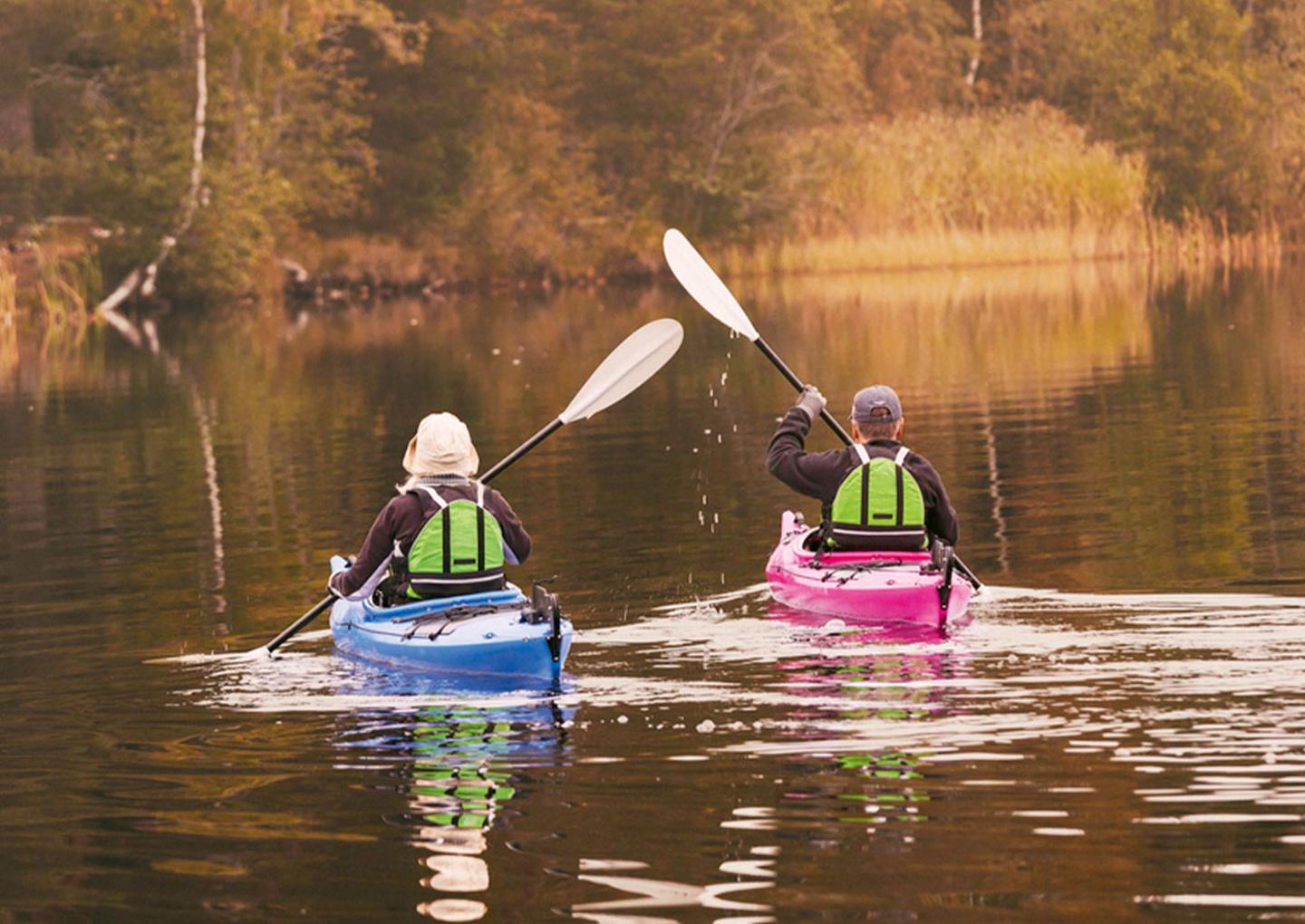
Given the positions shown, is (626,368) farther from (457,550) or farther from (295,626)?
(457,550)

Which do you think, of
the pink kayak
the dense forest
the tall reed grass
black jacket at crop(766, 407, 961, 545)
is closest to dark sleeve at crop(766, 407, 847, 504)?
black jacket at crop(766, 407, 961, 545)

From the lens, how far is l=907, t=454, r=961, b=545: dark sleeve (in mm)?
10438

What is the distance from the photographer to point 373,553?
9758 mm

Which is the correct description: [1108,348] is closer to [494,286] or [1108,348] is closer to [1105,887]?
[1105,887]

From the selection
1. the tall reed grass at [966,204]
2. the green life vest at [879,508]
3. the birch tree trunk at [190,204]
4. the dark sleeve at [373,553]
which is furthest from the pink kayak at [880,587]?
the tall reed grass at [966,204]

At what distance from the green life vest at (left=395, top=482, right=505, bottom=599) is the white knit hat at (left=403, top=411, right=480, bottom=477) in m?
0.08

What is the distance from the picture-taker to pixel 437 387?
1008 inches

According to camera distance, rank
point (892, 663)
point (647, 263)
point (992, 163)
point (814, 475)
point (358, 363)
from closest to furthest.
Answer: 1. point (892, 663)
2. point (814, 475)
3. point (358, 363)
4. point (992, 163)
5. point (647, 263)

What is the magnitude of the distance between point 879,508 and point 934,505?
282 millimetres

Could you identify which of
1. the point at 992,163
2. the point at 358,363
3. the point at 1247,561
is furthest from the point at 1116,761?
the point at 992,163

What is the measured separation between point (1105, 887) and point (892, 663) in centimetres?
333

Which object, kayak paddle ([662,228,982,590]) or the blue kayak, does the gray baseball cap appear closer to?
the blue kayak

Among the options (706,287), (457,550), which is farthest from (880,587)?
(706,287)

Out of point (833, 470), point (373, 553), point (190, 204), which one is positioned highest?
point (190, 204)
